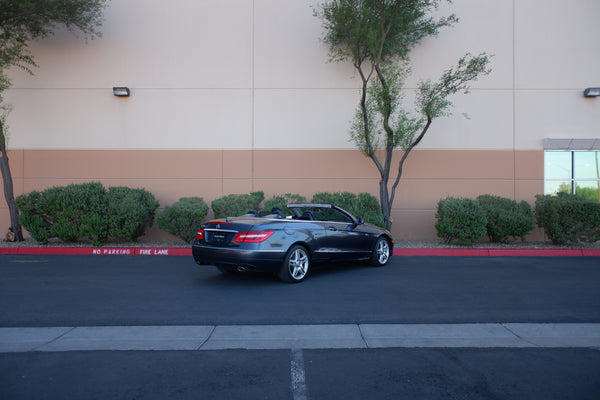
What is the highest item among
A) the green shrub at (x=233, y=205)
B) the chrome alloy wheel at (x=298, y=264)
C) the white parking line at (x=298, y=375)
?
the green shrub at (x=233, y=205)

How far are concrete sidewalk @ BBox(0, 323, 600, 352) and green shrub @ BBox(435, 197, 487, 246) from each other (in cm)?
669

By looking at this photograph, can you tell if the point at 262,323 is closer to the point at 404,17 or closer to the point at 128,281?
the point at 128,281

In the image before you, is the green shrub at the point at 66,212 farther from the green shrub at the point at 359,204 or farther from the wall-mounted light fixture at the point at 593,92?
the wall-mounted light fixture at the point at 593,92

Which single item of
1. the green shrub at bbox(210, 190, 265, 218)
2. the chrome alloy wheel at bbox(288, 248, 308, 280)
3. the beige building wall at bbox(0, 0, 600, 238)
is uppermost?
the beige building wall at bbox(0, 0, 600, 238)

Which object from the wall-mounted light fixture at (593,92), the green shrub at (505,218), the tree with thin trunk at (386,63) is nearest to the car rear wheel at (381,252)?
the tree with thin trunk at (386,63)

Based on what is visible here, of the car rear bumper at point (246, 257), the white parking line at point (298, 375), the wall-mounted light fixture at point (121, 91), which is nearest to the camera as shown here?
the white parking line at point (298, 375)

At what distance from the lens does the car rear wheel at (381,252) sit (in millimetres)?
9453

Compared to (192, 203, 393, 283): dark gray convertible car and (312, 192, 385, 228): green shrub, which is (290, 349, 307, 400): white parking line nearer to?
(192, 203, 393, 283): dark gray convertible car

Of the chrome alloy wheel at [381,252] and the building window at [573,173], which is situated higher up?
the building window at [573,173]

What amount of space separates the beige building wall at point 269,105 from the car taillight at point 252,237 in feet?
22.9

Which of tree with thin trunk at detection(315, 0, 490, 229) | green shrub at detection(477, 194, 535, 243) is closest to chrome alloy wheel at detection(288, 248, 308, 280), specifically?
tree with thin trunk at detection(315, 0, 490, 229)

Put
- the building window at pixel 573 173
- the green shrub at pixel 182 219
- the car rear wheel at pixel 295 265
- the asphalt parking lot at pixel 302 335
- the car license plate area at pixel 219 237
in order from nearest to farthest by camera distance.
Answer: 1. the asphalt parking lot at pixel 302 335
2. the car license plate area at pixel 219 237
3. the car rear wheel at pixel 295 265
4. the green shrub at pixel 182 219
5. the building window at pixel 573 173

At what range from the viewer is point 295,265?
777cm

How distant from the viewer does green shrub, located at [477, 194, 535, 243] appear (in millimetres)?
12219
